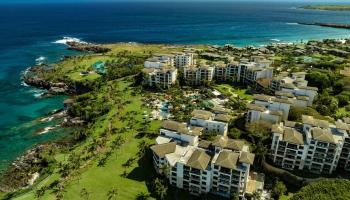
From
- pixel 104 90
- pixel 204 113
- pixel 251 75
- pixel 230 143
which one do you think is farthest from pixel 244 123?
pixel 104 90

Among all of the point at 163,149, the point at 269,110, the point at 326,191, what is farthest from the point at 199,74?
the point at 326,191

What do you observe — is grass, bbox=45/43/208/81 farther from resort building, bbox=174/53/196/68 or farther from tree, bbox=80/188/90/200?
tree, bbox=80/188/90/200

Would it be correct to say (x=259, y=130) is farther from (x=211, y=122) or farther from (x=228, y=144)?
(x=228, y=144)

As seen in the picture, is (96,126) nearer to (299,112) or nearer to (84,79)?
(84,79)

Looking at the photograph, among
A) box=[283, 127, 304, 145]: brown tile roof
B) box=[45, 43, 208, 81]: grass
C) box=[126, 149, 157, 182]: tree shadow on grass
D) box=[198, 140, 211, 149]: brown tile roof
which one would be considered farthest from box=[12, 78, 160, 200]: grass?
box=[45, 43, 208, 81]: grass

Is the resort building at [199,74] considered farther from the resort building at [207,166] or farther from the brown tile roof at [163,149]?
the brown tile roof at [163,149]

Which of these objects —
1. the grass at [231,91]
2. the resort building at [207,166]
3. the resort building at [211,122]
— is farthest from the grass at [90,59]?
the resort building at [207,166]
